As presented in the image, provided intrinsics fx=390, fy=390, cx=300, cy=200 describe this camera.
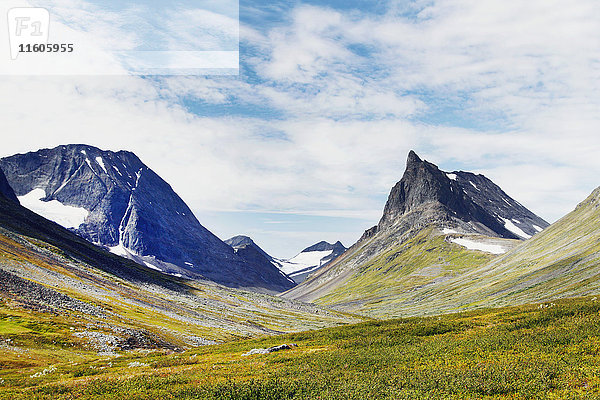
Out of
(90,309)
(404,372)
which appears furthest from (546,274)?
(90,309)

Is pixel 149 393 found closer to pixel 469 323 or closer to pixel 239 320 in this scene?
pixel 469 323

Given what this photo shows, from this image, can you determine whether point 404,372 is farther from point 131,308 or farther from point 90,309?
point 131,308

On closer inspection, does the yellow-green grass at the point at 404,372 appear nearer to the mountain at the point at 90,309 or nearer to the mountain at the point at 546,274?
the mountain at the point at 90,309

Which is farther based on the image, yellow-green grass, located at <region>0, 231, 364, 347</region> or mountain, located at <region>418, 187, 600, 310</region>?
mountain, located at <region>418, 187, 600, 310</region>

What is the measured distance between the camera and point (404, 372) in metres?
24.9

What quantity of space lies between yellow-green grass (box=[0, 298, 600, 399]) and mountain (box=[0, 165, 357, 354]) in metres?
21.6

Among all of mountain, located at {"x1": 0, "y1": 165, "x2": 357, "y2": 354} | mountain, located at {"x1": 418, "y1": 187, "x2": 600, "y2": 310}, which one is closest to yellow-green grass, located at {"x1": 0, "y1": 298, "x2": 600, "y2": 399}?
mountain, located at {"x1": 0, "y1": 165, "x2": 357, "y2": 354}

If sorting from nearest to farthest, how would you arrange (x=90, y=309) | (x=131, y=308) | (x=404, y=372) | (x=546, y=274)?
(x=404, y=372) → (x=90, y=309) → (x=131, y=308) → (x=546, y=274)

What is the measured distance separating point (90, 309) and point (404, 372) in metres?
77.8

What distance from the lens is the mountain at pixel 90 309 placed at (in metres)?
57.8

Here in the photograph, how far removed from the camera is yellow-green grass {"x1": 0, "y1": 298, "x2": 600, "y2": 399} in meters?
20.2

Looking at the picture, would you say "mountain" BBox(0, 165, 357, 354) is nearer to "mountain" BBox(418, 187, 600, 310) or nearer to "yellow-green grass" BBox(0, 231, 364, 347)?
"yellow-green grass" BBox(0, 231, 364, 347)

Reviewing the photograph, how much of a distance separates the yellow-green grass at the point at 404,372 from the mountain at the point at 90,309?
21640 millimetres

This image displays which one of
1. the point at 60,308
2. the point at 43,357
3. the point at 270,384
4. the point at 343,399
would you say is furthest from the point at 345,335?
the point at 60,308
